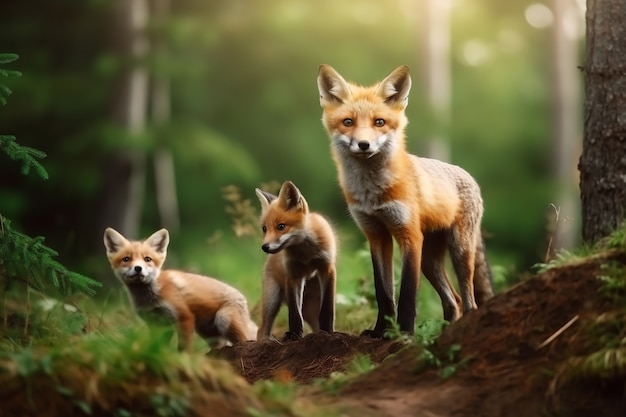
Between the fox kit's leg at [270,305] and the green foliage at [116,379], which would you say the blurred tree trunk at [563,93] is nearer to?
the fox kit's leg at [270,305]

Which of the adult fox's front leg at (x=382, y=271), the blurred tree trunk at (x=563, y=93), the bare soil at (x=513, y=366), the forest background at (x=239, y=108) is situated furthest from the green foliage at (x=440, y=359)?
the blurred tree trunk at (x=563, y=93)

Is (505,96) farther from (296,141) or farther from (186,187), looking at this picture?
(186,187)

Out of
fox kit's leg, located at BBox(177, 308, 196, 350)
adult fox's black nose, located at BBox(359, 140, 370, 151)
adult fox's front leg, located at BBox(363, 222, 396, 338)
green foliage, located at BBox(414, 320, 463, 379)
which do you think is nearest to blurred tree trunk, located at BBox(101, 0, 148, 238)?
fox kit's leg, located at BBox(177, 308, 196, 350)

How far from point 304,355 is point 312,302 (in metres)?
1.42

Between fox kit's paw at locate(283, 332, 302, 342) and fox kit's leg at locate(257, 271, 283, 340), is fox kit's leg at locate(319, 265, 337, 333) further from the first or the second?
fox kit's leg at locate(257, 271, 283, 340)

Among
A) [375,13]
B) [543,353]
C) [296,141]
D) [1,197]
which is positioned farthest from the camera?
[375,13]

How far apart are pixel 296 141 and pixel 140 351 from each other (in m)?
14.6

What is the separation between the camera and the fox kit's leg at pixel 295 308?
22.1ft

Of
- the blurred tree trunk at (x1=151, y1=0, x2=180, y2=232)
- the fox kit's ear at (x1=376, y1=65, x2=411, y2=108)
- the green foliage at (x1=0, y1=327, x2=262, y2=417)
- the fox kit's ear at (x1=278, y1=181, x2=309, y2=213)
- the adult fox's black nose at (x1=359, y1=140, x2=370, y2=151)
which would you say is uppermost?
the fox kit's ear at (x1=376, y1=65, x2=411, y2=108)

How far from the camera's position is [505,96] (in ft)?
71.3

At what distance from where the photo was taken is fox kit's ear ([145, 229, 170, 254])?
7.63 meters

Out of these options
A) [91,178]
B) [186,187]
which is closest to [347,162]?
[91,178]

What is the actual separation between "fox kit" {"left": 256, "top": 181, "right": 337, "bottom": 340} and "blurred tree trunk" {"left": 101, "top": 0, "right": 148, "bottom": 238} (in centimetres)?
825

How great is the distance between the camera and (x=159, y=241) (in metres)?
7.67
